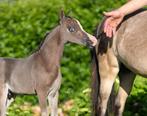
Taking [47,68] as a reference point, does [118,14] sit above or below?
above

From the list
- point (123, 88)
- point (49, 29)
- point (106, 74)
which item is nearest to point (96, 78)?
point (106, 74)

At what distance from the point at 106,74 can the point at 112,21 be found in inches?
22.7

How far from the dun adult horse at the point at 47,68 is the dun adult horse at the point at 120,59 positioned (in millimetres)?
552

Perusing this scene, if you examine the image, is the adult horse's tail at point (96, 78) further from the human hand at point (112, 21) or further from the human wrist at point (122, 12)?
the human wrist at point (122, 12)

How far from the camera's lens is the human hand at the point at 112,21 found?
6591 millimetres

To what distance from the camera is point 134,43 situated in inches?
258

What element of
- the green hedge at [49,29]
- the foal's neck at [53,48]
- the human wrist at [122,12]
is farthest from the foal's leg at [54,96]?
the green hedge at [49,29]

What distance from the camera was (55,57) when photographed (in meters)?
6.24

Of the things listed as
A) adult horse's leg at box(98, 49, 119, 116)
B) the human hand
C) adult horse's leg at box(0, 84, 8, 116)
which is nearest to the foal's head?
the human hand

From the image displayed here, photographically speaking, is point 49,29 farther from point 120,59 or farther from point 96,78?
point 120,59

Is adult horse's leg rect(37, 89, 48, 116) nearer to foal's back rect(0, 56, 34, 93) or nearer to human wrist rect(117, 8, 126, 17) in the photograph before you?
foal's back rect(0, 56, 34, 93)

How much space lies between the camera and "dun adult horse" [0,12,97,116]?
6.17 metres

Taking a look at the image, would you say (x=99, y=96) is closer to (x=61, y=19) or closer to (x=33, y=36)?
(x=61, y=19)

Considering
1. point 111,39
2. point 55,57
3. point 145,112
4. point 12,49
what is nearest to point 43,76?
point 55,57
